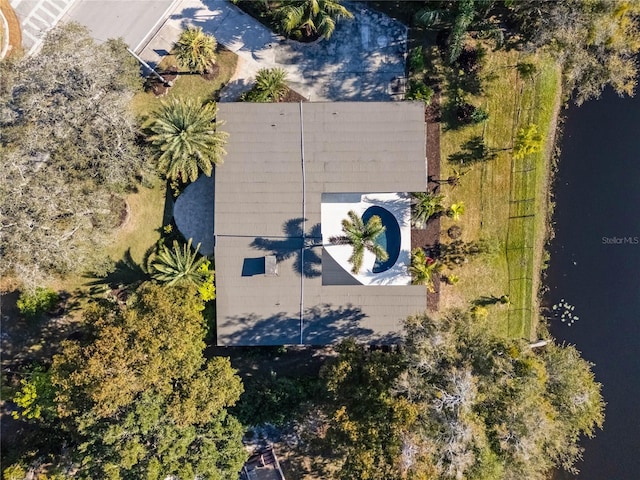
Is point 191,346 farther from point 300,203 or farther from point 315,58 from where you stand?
point 315,58

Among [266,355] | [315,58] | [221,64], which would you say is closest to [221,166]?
[221,64]

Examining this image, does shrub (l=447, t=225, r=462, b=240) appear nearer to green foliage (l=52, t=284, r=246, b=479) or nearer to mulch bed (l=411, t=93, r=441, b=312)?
mulch bed (l=411, t=93, r=441, b=312)

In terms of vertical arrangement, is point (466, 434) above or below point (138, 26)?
below

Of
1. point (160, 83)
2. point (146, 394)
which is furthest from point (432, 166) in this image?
point (146, 394)

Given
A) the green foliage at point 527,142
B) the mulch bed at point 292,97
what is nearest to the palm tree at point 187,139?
the mulch bed at point 292,97

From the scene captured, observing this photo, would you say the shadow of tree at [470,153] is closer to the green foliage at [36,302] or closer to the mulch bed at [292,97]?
the mulch bed at [292,97]

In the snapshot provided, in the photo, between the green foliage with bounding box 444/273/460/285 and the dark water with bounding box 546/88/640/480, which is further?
the dark water with bounding box 546/88/640/480

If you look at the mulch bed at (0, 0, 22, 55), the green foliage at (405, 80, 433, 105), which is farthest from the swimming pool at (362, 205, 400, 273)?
the mulch bed at (0, 0, 22, 55)
